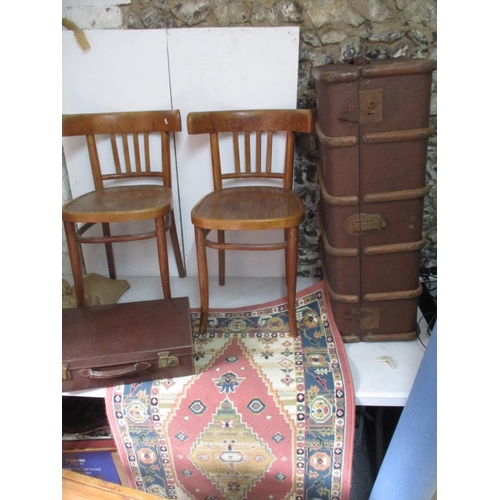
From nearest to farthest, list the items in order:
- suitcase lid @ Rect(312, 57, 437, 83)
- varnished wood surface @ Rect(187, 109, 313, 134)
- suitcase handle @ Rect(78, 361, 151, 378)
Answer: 1. suitcase lid @ Rect(312, 57, 437, 83)
2. suitcase handle @ Rect(78, 361, 151, 378)
3. varnished wood surface @ Rect(187, 109, 313, 134)

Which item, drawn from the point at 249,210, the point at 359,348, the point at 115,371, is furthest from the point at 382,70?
the point at 115,371

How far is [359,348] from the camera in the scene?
5.17ft

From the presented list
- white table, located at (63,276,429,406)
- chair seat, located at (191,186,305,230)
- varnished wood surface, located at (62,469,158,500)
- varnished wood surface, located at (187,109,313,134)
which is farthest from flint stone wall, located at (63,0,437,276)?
varnished wood surface, located at (62,469,158,500)

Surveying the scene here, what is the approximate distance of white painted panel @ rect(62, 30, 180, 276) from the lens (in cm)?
181

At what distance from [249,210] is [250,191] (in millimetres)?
227

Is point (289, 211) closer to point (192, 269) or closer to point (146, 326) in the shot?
point (146, 326)

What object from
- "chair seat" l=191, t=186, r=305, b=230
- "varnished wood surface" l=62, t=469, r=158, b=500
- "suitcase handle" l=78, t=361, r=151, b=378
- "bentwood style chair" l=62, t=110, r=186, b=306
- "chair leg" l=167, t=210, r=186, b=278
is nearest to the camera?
"varnished wood surface" l=62, t=469, r=158, b=500

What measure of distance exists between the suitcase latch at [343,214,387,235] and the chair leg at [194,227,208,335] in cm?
48

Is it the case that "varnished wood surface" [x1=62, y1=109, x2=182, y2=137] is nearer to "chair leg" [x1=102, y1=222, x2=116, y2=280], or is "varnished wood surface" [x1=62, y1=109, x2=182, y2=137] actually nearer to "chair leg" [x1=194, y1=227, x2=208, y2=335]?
"chair leg" [x1=102, y1=222, x2=116, y2=280]

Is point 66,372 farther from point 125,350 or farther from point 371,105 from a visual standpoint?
point 371,105

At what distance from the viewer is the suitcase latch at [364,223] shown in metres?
1.42

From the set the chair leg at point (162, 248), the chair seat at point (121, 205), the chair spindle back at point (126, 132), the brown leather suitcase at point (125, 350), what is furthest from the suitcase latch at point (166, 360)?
the chair spindle back at point (126, 132)
